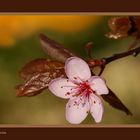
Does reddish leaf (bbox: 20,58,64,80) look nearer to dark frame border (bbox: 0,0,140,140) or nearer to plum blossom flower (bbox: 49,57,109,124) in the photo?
plum blossom flower (bbox: 49,57,109,124)

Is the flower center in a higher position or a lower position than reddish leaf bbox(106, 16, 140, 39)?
lower

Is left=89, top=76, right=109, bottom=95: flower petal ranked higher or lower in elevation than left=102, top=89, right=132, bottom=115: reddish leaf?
higher

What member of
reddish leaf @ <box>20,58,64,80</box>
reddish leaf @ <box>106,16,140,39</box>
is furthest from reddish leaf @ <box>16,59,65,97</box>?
reddish leaf @ <box>106,16,140,39</box>

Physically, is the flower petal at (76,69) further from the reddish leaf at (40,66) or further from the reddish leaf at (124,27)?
the reddish leaf at (124,27)

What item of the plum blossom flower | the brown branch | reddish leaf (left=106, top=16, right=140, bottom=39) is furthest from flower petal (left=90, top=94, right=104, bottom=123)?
reddish leaf (left=106, top=16, right=140, bottom=39)

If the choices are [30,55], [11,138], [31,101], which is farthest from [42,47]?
[11,138]

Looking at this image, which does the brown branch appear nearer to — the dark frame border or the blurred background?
the blurred background
